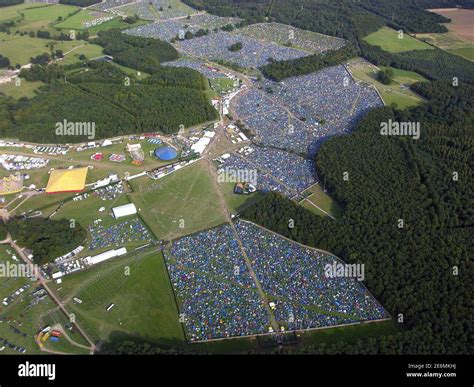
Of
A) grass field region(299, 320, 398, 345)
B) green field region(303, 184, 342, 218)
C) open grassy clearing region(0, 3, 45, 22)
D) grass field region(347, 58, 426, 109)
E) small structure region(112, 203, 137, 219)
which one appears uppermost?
open grassy clearing region(0, 3, 45, 22)

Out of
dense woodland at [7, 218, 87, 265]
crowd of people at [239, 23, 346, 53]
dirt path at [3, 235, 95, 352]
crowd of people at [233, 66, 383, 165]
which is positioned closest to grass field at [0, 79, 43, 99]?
dense woodland at [7, 218, 87, 265]

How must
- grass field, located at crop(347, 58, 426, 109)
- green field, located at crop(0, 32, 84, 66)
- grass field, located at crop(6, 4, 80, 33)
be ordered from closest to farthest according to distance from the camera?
grass field, located at crop(347, 58, 426, 109)
green field, located at crop(0, 32, 84, 66)
grass field, located at crop(6, 4, 80, 33)

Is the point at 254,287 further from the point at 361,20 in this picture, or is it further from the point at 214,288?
the point at 361,20

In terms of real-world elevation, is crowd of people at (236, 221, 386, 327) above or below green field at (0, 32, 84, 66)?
below

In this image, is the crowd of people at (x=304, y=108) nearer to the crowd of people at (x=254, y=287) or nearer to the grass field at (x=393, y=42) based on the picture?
the crowd of people at (x=254, y=287)

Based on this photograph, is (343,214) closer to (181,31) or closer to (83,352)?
(83,352)

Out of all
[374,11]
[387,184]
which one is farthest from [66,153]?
[374,11]

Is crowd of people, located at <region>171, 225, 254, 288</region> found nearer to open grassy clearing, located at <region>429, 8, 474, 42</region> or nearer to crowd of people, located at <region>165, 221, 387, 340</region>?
crowd of people, located at <region>165, 221, 387, 340</region>
